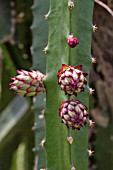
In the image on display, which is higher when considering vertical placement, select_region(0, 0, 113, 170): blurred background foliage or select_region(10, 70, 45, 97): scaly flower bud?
select_region(0, 0, 113, 170): blurred background foliage

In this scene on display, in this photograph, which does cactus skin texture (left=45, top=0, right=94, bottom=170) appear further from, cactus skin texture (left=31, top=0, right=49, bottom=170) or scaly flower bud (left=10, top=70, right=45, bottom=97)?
cactus skin texture (left=31, top=0, right=49, bottom=170)


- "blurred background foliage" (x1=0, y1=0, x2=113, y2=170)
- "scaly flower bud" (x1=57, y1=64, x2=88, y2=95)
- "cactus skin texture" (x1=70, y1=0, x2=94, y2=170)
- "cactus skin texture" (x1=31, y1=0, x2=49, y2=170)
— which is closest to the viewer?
"scaly flower bud" (x1=57, y1=64, x2=88, y2=95)

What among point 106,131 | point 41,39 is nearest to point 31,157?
point 106,131

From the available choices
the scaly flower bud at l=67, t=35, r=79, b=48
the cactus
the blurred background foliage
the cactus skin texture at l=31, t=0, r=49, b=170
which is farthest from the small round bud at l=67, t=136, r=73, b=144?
the blurred background foliage

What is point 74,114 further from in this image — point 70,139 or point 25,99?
point 25,99

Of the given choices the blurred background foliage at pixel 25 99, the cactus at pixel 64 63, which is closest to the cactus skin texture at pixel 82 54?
the cactus at pixel 64 63

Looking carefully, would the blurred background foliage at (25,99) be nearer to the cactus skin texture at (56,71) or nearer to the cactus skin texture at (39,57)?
the cactus skin texture at (39,57)
